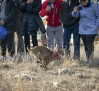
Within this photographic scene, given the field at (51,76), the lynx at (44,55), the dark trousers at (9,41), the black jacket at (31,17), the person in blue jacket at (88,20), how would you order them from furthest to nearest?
1. the dark trousers at (9,41)
2. the black jacket at (31,17)
3. the person in blue jacket at (88,20)
4. the lynx at (44,55)
5. the field at (51,76)

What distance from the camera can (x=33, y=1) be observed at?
5578 millimetres

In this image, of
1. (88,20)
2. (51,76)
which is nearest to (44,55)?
(51,76)

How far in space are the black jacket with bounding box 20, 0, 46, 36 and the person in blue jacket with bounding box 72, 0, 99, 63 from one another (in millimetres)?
1071

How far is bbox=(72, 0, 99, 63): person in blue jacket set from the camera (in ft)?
16.8

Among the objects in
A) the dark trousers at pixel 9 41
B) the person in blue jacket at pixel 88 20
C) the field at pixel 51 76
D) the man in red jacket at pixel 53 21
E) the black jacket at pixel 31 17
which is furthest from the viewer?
the dark trousers at pixel 9 41

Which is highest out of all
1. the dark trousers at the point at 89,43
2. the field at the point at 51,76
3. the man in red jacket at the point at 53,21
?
the man in red jacket at the point at 53,21

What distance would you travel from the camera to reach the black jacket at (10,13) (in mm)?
5662

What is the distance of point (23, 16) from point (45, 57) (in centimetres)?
160

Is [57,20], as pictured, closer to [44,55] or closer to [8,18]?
[44,55]

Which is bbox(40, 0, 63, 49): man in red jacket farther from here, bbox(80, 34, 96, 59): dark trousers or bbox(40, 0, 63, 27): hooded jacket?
bbox(80, 34, 96, 59): dark trousers

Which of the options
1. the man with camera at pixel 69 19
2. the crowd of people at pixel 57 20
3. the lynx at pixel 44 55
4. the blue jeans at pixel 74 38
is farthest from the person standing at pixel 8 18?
the blue jeans at pixel 74 38

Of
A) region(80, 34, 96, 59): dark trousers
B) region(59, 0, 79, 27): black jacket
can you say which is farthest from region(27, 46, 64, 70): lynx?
region(59, 0, 79, 27): black jacket

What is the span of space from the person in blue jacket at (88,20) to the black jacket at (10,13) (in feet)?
6.17

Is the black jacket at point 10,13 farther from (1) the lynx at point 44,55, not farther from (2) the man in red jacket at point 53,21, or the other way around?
→ (1) the lynx at point 44,55
